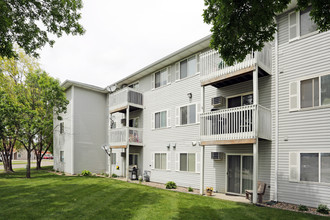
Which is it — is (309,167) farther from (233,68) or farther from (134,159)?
(134,159)

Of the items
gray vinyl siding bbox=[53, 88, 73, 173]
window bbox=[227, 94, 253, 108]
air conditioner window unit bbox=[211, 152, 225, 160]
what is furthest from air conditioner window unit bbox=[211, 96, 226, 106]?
gray vinyl siding bbox=[53, 88, 73, 173]

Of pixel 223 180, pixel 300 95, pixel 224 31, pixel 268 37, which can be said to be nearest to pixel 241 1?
pixel 224 31

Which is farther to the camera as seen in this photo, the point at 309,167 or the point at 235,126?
the point at 235,126

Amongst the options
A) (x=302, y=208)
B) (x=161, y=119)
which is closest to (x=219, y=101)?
(x=161, y=119)

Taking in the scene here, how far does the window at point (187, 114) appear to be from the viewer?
1424cm

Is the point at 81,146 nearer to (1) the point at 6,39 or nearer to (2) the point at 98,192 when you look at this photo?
(2) the point at 98,192

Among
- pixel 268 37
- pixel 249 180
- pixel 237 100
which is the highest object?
pixel 268 37

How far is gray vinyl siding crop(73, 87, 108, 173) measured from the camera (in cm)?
2158

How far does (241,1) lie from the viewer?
20.4 ft

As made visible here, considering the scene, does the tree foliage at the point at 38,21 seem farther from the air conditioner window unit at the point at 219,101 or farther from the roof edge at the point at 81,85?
the roof edge at the point at 81,85

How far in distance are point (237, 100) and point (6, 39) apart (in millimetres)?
10122

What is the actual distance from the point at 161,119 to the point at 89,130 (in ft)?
30.1

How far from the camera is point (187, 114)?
14.7 meters

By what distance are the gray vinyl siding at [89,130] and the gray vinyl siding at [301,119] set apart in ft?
56.5
